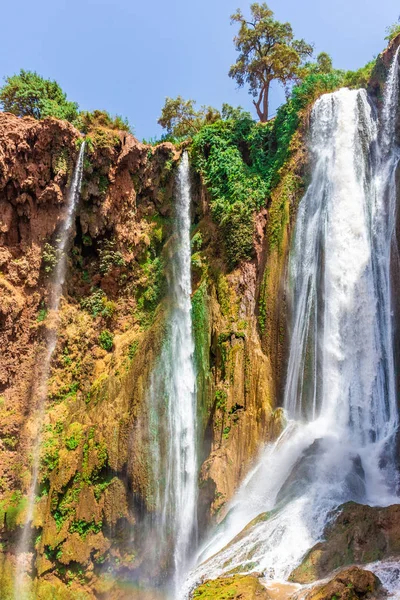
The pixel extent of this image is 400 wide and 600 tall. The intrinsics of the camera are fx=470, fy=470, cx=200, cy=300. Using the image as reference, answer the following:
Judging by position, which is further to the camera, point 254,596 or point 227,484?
point 227,484

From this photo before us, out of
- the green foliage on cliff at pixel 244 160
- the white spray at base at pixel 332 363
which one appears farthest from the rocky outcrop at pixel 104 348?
the white spray at base at pixel 332 363

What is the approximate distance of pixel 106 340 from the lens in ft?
61.9

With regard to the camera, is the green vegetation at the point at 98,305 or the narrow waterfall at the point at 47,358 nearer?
the narrow waterfall at the point at 47,358

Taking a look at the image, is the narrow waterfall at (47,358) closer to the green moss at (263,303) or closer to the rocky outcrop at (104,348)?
the rocky outcrop at (104,348)

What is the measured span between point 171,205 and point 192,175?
162 centimetres

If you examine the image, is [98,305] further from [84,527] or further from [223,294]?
[84,527]

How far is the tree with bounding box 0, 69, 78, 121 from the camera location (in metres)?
22.0

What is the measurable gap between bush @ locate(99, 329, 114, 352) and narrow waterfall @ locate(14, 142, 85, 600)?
5.81 ft

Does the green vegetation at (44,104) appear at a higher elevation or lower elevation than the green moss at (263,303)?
higher

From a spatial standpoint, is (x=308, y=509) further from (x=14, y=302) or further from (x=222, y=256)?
(x=14, y=302)

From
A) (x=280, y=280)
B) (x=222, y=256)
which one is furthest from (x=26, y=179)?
(x=280, y=280)

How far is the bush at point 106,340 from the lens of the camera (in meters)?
18.8

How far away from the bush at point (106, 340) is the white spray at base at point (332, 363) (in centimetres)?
741

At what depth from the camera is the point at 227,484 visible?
13617mm
